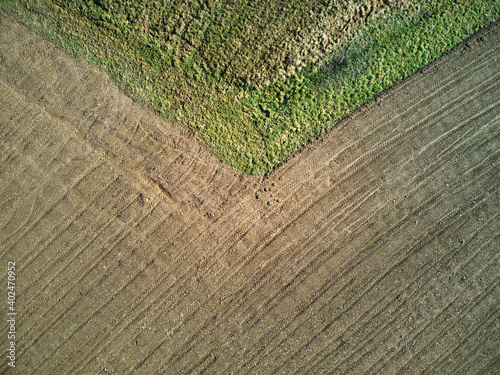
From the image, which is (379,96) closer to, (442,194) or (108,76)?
(442,194)

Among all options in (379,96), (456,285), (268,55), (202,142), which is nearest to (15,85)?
(202,142)

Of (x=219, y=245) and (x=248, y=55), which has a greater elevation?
(x=248, y=55)

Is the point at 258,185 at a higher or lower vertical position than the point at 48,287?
higher

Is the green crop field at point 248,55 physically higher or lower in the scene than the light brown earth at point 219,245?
higher
